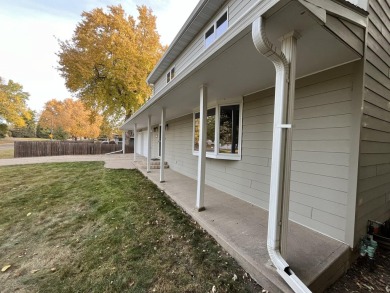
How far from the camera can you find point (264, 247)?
225cm

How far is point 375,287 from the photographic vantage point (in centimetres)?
201

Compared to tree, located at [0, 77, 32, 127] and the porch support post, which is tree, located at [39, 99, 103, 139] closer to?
tree, located at [0, 77, 32, 127]

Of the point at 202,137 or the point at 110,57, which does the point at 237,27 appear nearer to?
the point at 202,137

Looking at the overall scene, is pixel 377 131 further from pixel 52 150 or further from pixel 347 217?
pixel 52 150

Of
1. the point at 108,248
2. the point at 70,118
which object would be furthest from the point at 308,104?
the point at 70,118

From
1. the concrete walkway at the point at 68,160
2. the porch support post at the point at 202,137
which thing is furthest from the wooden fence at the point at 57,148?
the porch support post at the point at 202,137

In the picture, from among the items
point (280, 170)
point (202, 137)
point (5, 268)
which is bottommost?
point (5, 268)

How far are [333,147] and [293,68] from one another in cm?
145

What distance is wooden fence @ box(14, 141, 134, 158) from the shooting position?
44.3ft

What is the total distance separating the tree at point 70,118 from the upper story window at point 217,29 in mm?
23942

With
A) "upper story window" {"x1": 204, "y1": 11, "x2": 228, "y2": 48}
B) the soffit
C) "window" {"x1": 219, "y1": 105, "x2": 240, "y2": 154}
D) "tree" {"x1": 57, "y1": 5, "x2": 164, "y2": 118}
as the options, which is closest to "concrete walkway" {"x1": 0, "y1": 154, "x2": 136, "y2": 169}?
"tree" {"x1": 57, "y1": 5, "x2": 164, "y2": 118}

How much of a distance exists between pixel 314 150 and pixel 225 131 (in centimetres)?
217

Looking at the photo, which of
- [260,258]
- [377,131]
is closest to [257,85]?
[377,131]

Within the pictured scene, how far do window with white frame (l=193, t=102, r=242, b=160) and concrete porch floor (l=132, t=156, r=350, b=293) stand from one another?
1.32 metres
